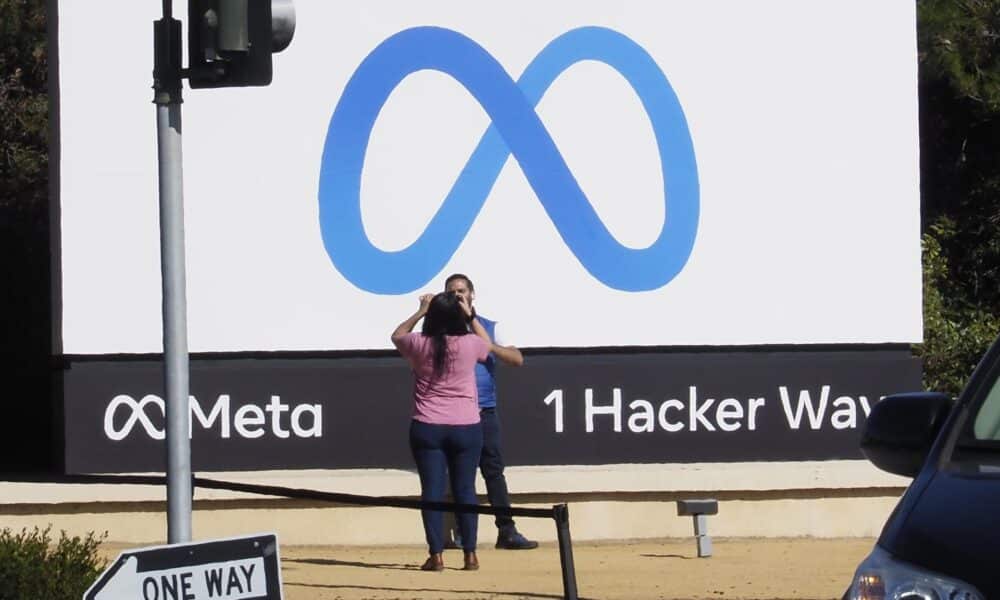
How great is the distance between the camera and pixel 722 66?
14641 mm

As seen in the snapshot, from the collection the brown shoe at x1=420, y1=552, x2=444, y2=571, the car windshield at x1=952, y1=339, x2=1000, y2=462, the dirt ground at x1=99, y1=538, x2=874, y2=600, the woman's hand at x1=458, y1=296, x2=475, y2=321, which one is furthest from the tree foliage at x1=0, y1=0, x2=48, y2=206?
the car windshield at x1=952, y1=339, x2=1000, y2=462

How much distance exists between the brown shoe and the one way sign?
514cm

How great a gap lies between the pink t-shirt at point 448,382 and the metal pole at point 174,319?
4088 millimetres

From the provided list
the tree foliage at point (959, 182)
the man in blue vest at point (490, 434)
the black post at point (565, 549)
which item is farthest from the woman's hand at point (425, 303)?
the tree foliage at point (959, 182)

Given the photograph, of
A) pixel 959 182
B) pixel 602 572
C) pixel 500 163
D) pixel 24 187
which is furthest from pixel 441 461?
pixel 24 187

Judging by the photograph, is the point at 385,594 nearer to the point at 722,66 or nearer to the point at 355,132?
the point at 355,132

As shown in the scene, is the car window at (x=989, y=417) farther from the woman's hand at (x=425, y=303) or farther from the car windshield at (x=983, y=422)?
the woman's hand at (x=425, y=303)

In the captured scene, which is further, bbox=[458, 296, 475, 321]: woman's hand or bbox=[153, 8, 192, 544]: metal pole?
bbox=[458, 296, 475, 321]: woman's hand

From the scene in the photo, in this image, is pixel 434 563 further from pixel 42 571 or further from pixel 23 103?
pixel 23 103

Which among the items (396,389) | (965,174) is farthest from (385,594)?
(965,174)

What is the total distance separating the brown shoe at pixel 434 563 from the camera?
40.0 feet

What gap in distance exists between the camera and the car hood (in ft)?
14.6

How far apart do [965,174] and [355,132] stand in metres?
7.89

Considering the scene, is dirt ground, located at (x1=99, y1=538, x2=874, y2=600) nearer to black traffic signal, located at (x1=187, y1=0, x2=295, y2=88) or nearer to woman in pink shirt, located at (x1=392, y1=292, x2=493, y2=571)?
woman in pink shirt, located at (x1=392, y1=292, x2=493, y2=571)
